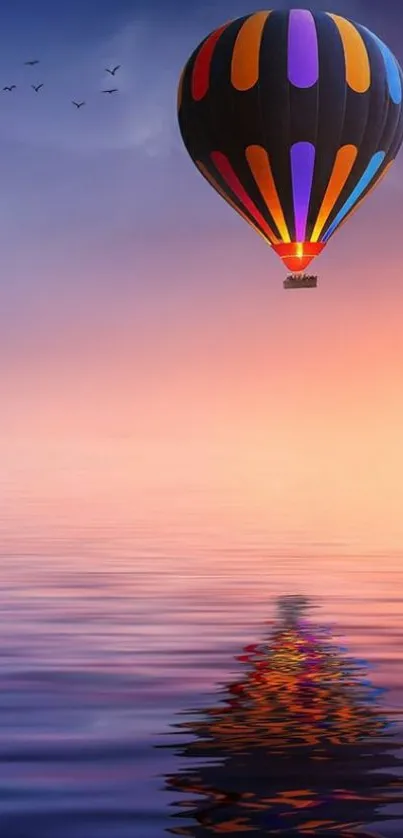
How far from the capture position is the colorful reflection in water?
17406 mm

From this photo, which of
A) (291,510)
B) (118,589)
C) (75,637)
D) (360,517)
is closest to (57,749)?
(75,637)

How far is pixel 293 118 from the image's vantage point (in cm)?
5681

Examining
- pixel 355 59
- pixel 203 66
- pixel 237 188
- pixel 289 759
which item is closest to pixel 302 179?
pixel 237 188

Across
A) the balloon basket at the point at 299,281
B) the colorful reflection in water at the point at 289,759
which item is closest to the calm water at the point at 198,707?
the colorful reflection in water at the point at 289,759

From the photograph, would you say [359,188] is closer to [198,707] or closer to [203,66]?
[203,66]

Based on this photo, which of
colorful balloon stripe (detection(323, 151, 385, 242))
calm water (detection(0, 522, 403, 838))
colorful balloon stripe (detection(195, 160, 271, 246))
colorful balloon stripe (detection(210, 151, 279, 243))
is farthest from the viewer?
colorful balloon stripe (detection(195, 160, 271, 246))

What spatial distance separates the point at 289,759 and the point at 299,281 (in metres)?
39.5

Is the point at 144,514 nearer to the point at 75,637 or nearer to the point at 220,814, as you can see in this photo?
the point at 75,637

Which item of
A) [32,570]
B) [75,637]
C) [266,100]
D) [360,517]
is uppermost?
[266,100]

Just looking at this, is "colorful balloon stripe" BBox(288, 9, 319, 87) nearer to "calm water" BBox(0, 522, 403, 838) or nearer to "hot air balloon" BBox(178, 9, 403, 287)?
"hot air balloon" BBox(178, 9, 403, 287)

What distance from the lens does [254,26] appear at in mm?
56844

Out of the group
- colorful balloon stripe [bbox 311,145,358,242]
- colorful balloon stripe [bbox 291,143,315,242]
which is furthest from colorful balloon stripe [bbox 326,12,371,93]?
colorful balloon stripe [bbox 291,143,315,242]

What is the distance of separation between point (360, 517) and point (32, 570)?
44.3 meters

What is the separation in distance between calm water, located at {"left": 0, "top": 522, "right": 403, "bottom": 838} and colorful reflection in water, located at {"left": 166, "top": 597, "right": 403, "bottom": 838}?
0.03 metres
